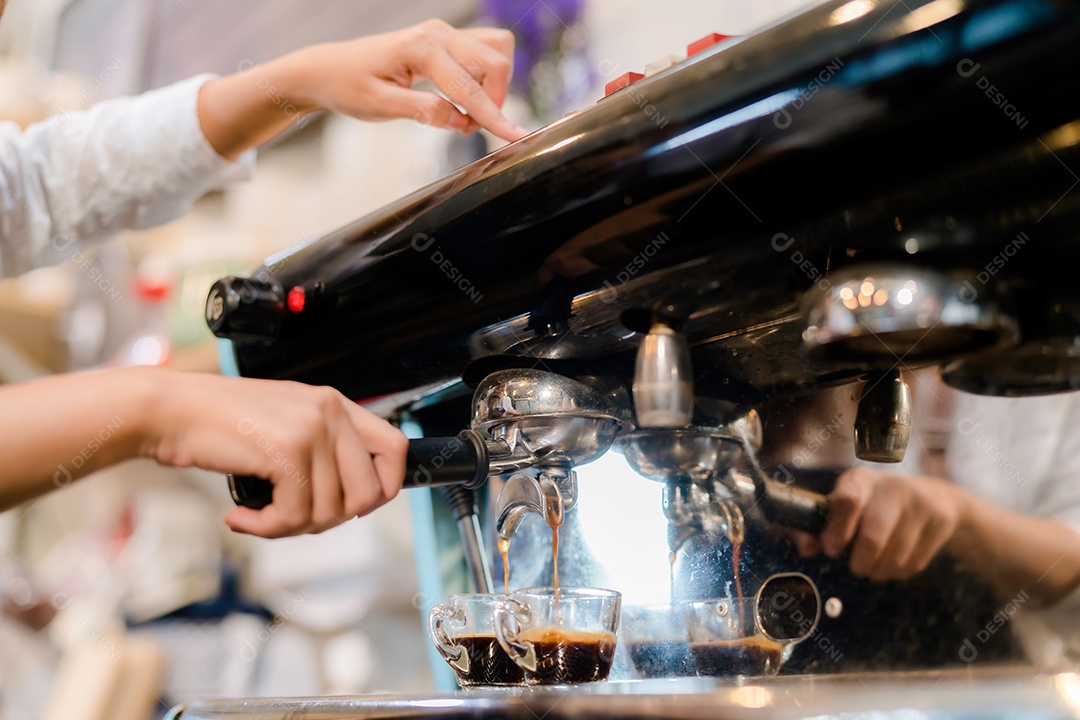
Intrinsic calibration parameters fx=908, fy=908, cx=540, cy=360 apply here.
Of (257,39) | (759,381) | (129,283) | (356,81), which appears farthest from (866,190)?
(129,283)

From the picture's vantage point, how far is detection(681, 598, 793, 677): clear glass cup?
19.6 inches

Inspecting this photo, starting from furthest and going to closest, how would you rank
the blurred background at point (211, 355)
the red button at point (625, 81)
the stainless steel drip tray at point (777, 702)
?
the blurred background at point (211, 355) → the red button at point (625, 81) → the stainless steel drip tray at point (777, 702)

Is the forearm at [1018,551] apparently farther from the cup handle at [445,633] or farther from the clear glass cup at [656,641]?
the cup handle at [445,633]

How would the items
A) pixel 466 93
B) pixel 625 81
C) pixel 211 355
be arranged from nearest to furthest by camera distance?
1. pixel 625 81
2. pixel 466 93
3. pixel 211 355

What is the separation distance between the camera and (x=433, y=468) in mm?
433

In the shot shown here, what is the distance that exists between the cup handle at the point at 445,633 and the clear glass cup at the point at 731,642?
14cm

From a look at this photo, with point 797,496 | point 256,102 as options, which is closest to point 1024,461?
point 797,496

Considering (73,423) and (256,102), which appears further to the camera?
(256,102)

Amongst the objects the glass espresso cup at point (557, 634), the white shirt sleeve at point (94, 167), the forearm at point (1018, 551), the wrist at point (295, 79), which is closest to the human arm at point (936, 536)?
the forearm at point (1018, 551)

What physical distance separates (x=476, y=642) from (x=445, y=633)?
0.08 ft

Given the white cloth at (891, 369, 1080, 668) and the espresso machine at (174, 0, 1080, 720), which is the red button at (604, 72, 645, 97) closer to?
the espresso machine at (174, 0, 1080, 720)

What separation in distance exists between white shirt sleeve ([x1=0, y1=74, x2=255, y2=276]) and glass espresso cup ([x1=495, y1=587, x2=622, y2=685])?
52cm

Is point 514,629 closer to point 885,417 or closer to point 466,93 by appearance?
point 885,417

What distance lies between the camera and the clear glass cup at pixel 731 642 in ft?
1.64
